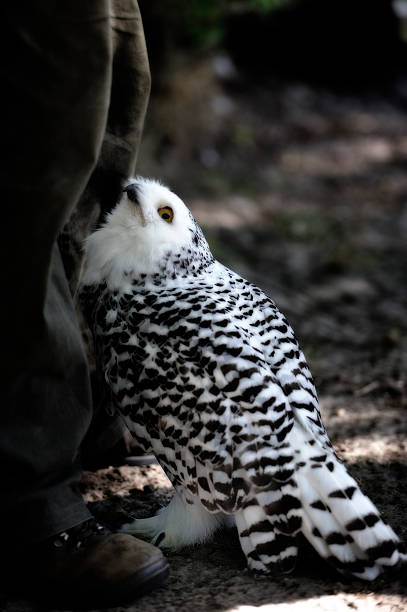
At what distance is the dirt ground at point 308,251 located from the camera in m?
2.11

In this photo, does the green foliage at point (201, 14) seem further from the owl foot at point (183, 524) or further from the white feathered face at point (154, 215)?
the owl foot at point (183, 524)

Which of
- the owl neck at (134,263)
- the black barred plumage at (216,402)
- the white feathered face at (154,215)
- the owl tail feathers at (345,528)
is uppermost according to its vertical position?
the white feathered face at (154,215)

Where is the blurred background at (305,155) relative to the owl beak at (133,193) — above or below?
above

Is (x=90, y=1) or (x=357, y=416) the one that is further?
(x=357, y=416)

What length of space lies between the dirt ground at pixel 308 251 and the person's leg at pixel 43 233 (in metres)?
0.37

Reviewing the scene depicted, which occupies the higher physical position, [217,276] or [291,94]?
[291,94]

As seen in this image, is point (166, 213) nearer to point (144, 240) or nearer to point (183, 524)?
point (144, 240)

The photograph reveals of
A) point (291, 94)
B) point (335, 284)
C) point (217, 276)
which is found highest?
point (291, 94)

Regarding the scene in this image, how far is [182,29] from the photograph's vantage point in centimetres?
702

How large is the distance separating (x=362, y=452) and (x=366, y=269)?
9.68ft

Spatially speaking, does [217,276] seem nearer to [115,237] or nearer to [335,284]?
[115,237]

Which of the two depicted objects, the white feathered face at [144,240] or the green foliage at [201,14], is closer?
the white feathered face at [144,240]

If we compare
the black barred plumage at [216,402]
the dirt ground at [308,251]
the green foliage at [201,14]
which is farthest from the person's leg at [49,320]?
the green foliage at [201,14]

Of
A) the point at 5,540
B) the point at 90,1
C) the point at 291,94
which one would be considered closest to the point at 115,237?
the point at 90,1
